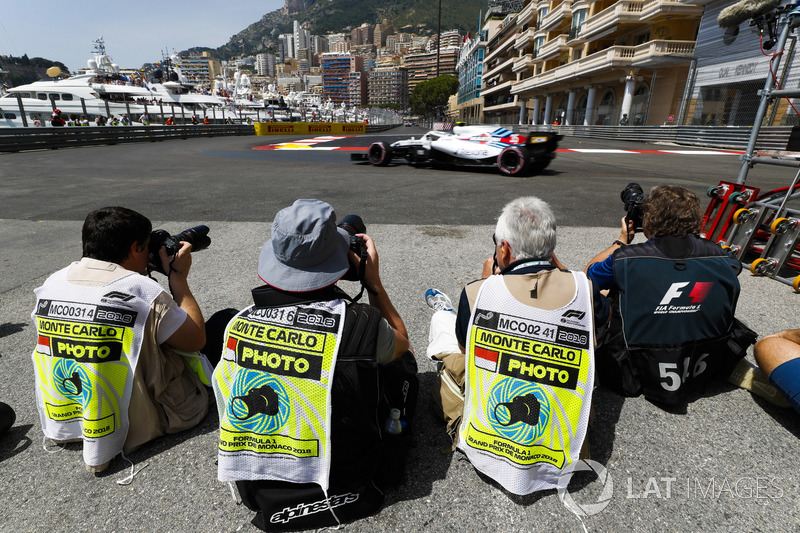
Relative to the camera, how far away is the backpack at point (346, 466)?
1.56 meters

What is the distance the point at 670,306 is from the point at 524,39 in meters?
65.8

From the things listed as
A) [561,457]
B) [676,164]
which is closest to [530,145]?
[676,164]

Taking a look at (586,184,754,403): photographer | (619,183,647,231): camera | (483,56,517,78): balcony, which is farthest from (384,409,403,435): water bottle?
(483,56,517,78): balcony

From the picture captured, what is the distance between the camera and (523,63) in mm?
56344

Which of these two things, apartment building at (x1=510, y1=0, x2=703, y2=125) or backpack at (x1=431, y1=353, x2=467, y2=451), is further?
apartment building at (x1=510, y1=0, x2=703, y2=125)

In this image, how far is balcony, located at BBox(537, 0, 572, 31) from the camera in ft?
141

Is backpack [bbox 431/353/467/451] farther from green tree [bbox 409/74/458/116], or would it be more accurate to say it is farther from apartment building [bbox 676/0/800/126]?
green tree [bbox 409/74/458/116]

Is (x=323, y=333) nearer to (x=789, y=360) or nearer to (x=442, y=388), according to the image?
(x=442, y=388)

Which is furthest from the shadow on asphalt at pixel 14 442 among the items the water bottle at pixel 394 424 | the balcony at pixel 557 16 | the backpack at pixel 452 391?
the balcony at pixel 557 16

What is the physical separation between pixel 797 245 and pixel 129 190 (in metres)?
11.1

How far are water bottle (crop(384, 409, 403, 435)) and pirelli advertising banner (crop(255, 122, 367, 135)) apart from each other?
1359 inches

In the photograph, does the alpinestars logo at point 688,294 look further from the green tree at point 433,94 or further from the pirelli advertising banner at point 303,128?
the green tree at point 433,94

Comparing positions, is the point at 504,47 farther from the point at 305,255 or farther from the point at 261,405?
the point at 261,405

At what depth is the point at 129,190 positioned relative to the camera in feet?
29.3
